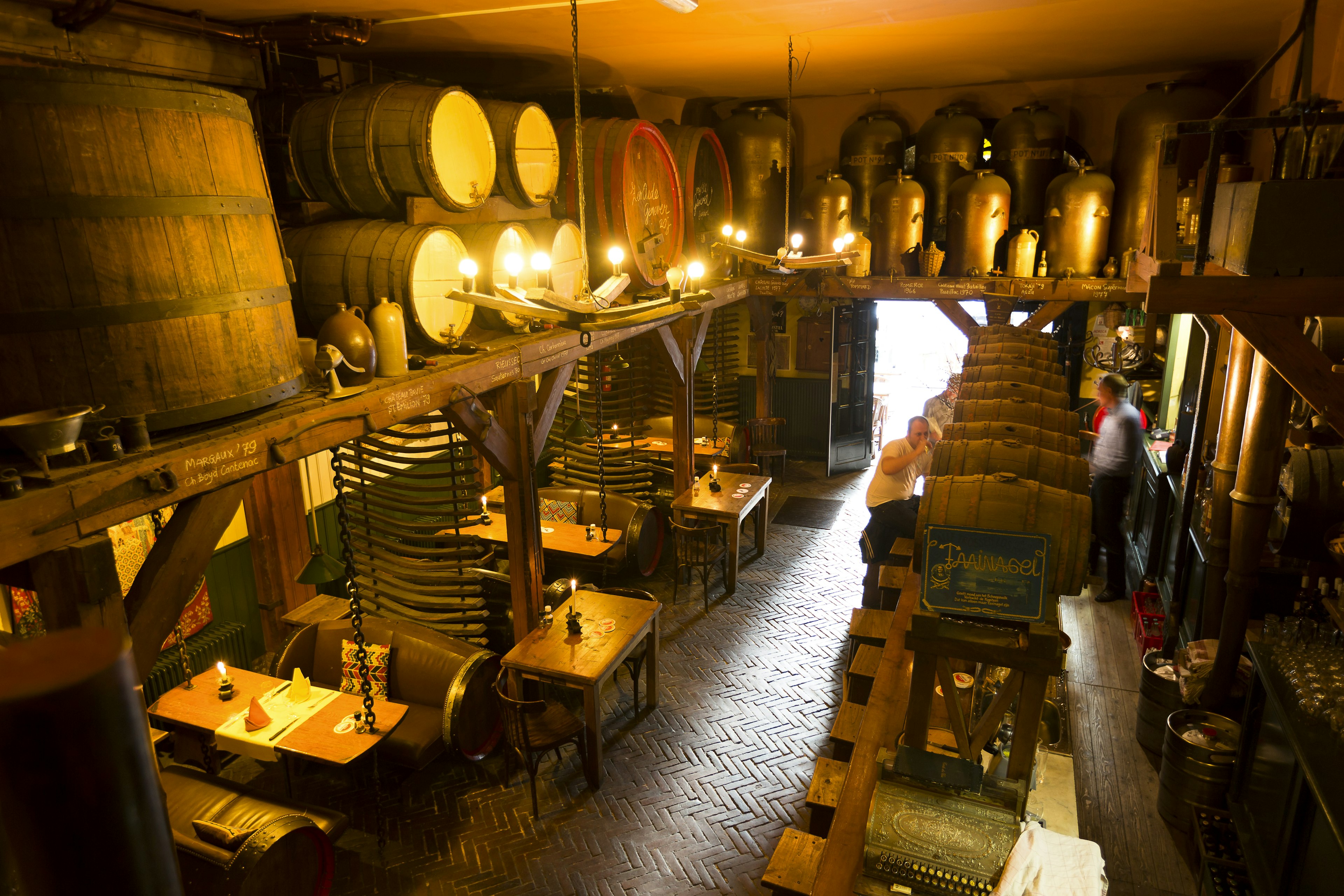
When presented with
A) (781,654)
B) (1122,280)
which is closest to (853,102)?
(1122,280)

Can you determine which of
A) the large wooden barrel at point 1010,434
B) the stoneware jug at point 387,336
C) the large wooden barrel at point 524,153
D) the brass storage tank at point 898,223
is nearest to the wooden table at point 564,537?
the large wooden barrel at point 524,153

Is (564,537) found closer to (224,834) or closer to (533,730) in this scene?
(533,730)

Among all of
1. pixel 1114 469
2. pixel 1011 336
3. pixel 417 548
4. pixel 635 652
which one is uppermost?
pixel 1011 336

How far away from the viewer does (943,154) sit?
11031 millimetres

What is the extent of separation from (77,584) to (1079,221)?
10386mm

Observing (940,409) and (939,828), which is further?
(940,409)

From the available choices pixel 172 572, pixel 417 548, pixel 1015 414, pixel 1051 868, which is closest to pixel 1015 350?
pixel 1015 414

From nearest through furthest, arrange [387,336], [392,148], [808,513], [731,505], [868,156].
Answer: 1. [387,336]
2. [392,148]
3. [731,505]
4. [868,156]
5. [808,513]

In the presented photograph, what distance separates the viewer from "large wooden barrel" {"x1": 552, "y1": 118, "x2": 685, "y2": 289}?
726 centimetres

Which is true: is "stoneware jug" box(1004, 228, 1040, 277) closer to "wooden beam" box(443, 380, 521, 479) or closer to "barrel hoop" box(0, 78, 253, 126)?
"wooden beam" box(443, 380, 521, 479)

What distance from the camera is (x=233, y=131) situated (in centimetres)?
369

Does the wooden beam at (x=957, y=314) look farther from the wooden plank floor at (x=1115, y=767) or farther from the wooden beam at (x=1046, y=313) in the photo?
the wooden plank floor at (x=1115, y=767)

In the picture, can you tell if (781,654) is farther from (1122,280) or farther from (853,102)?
(853,102)

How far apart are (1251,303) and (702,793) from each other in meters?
4.67
